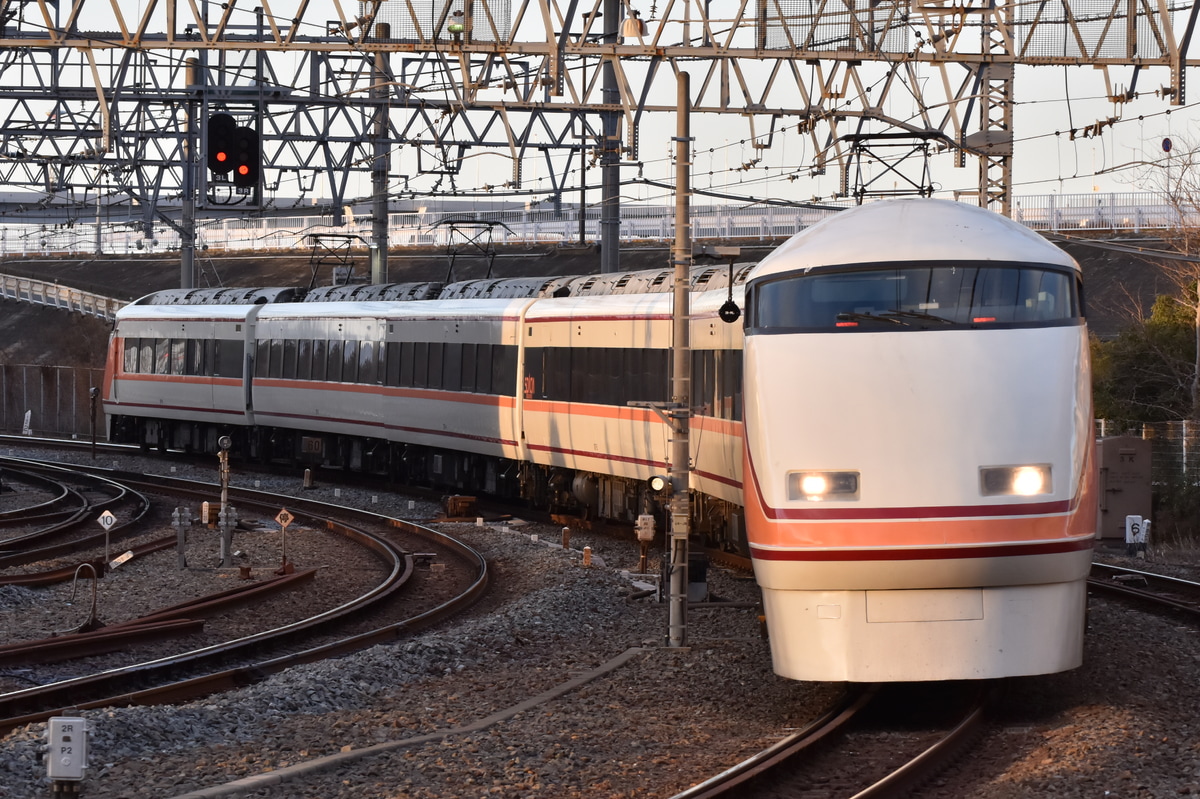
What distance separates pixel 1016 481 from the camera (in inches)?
399

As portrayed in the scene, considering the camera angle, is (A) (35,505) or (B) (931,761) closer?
(B) (931,761)

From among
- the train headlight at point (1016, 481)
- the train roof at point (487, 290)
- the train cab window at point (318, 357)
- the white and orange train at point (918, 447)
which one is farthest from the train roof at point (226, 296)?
the train headlight at point (1016, 481)

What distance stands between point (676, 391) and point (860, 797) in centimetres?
547

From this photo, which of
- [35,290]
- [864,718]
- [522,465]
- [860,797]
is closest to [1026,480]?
[864,718]

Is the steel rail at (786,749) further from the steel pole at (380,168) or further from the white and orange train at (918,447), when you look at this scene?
the steel pole at (380,168)

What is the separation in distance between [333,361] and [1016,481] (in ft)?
74.9

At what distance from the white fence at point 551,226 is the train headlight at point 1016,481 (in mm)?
28751

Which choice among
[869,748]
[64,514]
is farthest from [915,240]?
[64,514]

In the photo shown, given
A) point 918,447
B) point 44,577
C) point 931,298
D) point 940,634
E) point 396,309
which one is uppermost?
point 396,309

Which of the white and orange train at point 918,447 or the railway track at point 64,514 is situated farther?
the railway track at point 64,514

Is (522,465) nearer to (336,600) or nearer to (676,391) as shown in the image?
(336,600)

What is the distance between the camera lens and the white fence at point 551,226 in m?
56.8

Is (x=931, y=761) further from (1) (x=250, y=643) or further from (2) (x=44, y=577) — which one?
(2) (x=44, y=577)

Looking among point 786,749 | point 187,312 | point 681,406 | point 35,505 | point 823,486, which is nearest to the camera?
point 786,749
